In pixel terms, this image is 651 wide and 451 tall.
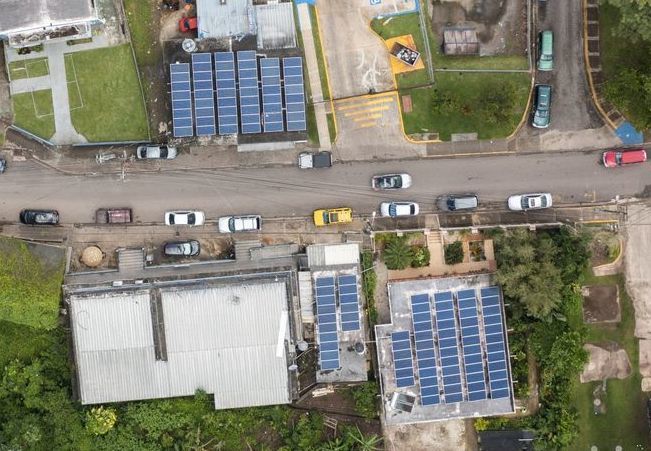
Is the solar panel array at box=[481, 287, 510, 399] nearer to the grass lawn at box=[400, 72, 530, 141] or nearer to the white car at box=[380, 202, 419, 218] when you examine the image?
the white car at box=[380, 202, 419, 218]

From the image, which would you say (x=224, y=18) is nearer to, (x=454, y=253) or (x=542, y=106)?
(x=454, y=253)

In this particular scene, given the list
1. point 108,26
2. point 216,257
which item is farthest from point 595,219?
point 108,26

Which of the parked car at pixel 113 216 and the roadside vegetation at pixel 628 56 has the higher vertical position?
the roadside vegetation at pixel 628 56

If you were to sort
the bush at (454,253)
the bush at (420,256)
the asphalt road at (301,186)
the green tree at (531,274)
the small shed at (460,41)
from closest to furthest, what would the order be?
the green tree at (531,274) < the small shed at (460,41) < the bush at (420,256) < the bush at (454,253) < the asphalt road at (301,186)

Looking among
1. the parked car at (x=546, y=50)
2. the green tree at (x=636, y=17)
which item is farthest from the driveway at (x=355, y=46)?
the green tree at (x=636, y=17)

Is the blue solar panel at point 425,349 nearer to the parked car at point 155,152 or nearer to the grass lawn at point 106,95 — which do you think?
the parked car at point 155,152

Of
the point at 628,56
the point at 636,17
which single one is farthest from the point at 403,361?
the point at 636,17

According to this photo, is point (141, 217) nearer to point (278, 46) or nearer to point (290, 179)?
point (290, 179)

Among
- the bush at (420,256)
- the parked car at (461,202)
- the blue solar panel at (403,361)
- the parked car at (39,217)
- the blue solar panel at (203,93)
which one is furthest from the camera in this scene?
the bush at (420,256)
